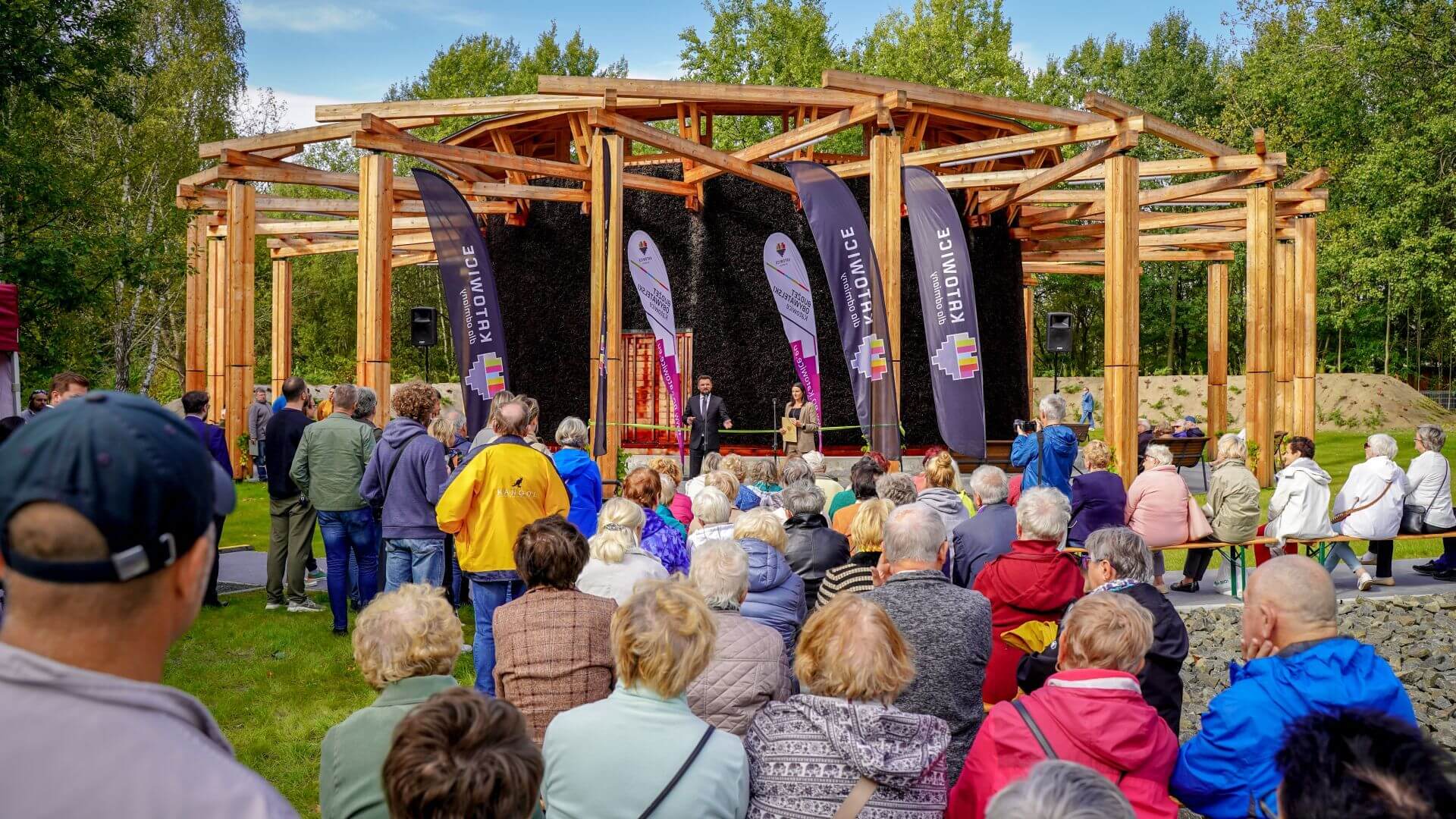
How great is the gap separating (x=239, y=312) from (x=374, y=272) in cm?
506

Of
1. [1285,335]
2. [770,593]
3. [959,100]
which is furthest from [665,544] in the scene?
[1285,335]

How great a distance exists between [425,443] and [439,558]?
755 mm

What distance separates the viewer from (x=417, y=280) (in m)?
40.0

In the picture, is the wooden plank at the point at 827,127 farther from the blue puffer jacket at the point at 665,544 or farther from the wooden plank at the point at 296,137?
the blue puffer jacket at the point at 665,544

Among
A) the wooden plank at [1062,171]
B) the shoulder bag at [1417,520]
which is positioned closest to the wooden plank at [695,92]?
the wooden plank at [1062,171]

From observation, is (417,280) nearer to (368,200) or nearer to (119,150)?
(119,150)

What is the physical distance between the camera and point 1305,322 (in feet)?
62.5

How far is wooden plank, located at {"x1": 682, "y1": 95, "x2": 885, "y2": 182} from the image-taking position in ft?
42.1

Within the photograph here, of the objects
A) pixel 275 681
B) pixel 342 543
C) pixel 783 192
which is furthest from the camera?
pixel 783 192

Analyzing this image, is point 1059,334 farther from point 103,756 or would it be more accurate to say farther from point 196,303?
point 103,756

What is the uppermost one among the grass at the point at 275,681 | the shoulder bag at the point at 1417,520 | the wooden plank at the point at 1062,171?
the wooden plank at the point at 1062,171

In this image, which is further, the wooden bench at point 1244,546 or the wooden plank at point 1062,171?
the wooden plank at point 1062,171

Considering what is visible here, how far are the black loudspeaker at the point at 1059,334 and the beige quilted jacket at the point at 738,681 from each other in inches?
640

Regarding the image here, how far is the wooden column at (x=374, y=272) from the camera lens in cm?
1234
